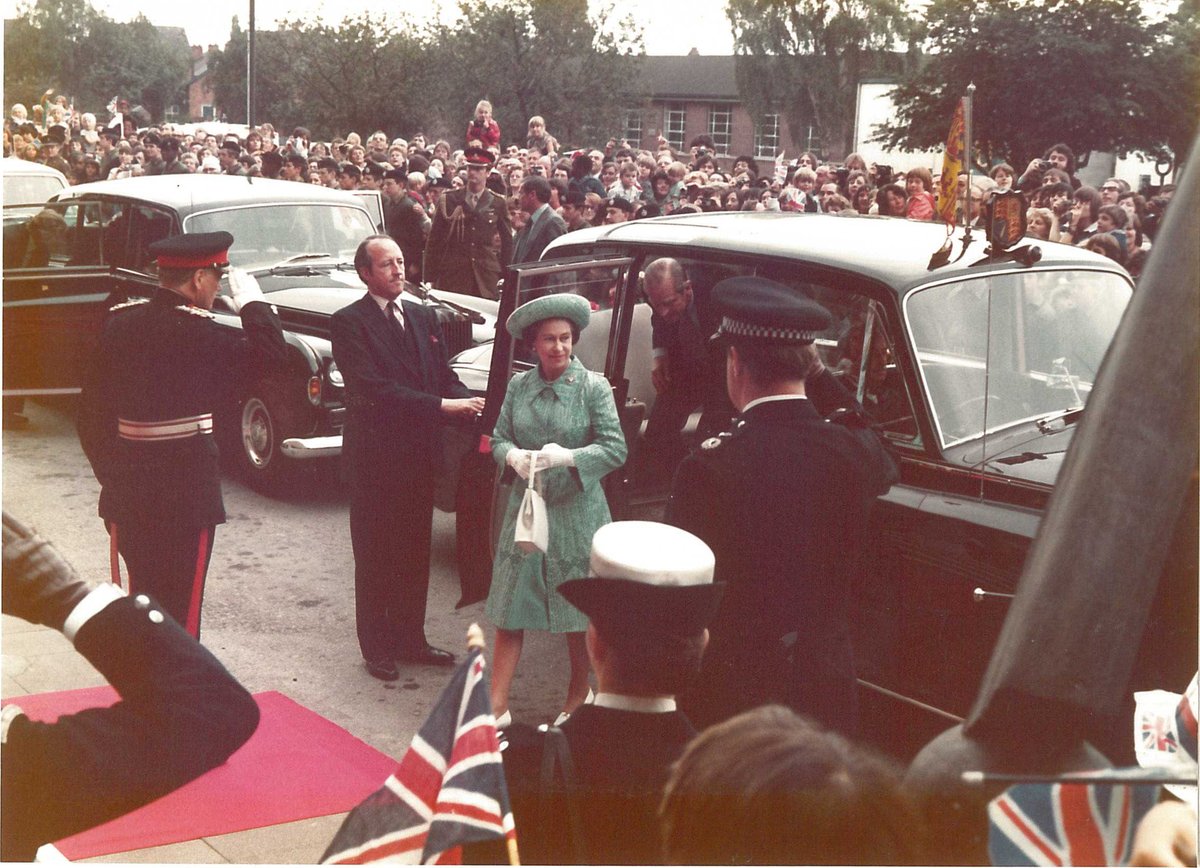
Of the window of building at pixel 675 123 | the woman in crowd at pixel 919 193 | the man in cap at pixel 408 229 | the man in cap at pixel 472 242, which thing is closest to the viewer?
the window of building at pixel 675 123

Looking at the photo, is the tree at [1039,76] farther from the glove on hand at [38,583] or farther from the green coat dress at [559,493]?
the glove on hand at [38,583]

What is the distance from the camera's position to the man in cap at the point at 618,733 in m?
2.21

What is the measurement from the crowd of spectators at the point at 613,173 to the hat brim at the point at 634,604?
943 millimetres

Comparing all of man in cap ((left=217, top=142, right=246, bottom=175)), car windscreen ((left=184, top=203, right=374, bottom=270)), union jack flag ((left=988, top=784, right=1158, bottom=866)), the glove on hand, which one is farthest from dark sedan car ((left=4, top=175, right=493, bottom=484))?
man in cap ((left=217, top=142, right=246, bottom=175))

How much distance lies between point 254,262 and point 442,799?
676 centimetres

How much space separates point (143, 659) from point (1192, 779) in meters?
1.49

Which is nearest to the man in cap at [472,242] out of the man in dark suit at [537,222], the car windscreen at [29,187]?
the man in dark suit at [537,222]

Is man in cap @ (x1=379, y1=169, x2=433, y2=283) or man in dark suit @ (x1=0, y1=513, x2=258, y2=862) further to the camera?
man in cap @ (x1=379, y1=169, x2=433, y2=283)

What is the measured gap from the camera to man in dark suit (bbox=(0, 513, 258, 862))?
189cm

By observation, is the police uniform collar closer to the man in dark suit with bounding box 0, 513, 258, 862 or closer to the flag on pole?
the man in dark suit with bounding box 0, 513, 258, 862

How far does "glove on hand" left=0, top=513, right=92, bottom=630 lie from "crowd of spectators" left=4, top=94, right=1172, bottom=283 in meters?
1.72

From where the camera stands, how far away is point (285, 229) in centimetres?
861

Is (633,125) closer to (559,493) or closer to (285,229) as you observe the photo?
(285,229)

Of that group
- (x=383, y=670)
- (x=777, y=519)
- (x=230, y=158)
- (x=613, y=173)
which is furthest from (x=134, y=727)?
(x=230, y=158)
